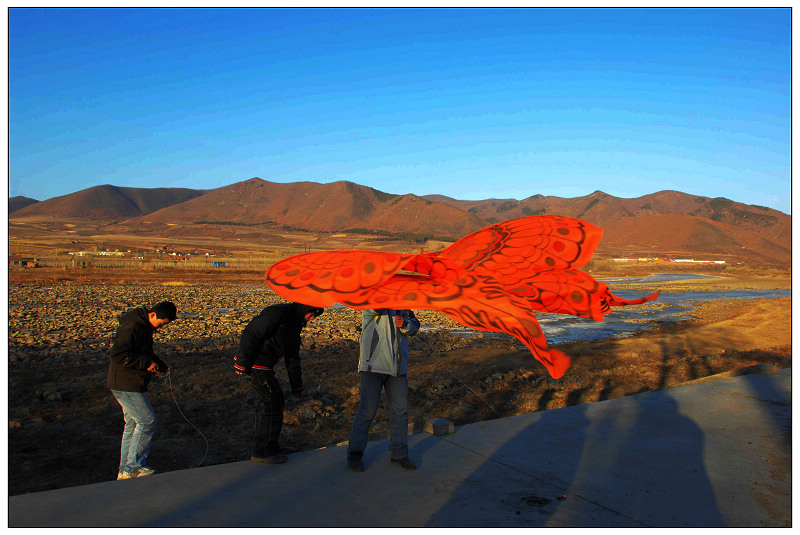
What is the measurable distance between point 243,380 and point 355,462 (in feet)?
16.0

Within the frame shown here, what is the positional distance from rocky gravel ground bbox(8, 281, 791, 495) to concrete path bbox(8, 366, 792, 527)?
3.41 feet

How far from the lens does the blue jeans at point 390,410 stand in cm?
431

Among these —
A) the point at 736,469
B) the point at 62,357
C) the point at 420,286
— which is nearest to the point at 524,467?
the point at 736,469

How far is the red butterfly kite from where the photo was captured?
2723mm

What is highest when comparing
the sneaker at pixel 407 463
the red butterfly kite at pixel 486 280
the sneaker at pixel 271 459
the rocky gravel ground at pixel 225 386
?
the red butterfly kite at pixel 486 280

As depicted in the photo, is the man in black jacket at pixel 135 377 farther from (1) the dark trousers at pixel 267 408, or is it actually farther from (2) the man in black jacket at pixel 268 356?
(1) the dark trousers at pixel 267 408

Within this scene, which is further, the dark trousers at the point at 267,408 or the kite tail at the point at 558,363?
the dark trousers at the point at 267,408

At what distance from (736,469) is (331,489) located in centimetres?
325

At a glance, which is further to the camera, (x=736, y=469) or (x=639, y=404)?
(x=639, y=404)

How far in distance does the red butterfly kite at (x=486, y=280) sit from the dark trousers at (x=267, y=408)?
180cm

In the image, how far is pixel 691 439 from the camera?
200 inches

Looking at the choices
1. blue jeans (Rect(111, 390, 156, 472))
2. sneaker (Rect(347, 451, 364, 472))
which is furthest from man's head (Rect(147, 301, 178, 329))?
sneaker (Rect(347, 451, 364, 472))

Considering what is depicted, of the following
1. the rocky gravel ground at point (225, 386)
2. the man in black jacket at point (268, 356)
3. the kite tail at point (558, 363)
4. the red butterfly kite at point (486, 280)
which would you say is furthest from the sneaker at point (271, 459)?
the kite tail at point (558, 363)
